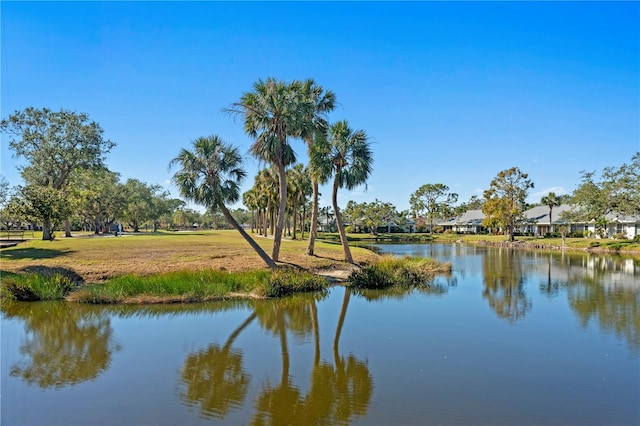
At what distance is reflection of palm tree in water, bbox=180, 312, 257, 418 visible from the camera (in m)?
8.86

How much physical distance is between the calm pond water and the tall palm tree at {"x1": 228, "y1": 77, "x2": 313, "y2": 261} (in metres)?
10.2

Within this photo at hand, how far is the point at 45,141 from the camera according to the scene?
141 feet

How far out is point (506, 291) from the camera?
955 inches

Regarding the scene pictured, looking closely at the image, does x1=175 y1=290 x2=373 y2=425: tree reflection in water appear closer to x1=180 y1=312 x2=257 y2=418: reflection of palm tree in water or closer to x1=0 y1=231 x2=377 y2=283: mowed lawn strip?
x1=180 y1=312 x2=257 y2=418: reflection of palm tree in water

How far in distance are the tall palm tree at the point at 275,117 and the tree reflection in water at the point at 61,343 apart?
1293 centimetres

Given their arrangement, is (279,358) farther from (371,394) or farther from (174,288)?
(174,288)

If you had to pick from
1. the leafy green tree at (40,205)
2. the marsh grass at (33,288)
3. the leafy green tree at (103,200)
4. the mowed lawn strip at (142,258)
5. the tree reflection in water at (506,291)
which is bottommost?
the tree reflection in water at (506,291)

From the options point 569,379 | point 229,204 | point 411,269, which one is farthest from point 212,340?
point 411,269

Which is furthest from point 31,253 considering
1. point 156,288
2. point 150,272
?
point 156,288

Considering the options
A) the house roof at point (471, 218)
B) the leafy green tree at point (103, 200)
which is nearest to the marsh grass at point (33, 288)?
the leafy green tree at point (103, 200)

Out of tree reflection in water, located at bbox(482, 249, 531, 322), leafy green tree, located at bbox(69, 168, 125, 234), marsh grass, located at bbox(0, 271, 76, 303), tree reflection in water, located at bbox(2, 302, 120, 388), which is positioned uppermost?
leafy green tree, located at bbox(69, 168, 125, 234)

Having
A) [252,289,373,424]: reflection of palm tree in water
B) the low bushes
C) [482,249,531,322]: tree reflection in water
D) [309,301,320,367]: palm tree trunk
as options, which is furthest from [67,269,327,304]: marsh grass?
[482,249,531,322]: tree reflection in water

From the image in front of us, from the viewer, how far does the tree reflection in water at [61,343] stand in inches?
417

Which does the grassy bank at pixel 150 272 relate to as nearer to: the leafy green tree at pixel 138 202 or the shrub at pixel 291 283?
the shrub at pixel 291 283
